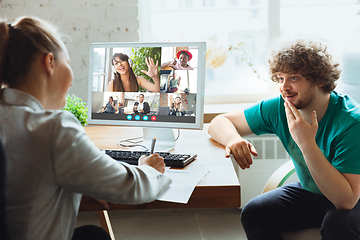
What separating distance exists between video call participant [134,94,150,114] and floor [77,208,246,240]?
3.55ft

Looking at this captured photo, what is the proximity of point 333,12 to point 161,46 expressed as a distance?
1786 millimetres

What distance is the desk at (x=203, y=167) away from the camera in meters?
0.90

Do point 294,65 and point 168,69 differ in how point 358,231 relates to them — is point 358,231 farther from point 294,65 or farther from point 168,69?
point 168,69

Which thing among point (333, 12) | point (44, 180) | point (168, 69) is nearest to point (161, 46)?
point (168, 69)

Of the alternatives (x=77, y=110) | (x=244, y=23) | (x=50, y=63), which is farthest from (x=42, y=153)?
(x=244, y=23)

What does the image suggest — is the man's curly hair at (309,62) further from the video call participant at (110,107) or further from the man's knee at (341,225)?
the video call participant at (110,107)

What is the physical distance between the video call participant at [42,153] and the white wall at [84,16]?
4.97ft

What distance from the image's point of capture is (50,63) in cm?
78

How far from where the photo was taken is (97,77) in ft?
4.58

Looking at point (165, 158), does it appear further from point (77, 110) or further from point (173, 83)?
point (77, 110)

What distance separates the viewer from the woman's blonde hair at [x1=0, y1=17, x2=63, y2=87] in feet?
2.44

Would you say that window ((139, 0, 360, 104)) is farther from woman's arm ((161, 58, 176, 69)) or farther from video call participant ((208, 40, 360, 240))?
woman's arm ((161, 58, 176, 69))

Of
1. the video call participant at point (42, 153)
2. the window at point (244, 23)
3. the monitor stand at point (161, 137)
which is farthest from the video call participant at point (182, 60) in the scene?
the window at point (244, 23)

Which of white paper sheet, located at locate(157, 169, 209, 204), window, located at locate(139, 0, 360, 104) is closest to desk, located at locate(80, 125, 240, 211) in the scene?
white paper sheet, located at locate(157, 169, 209, 204)
